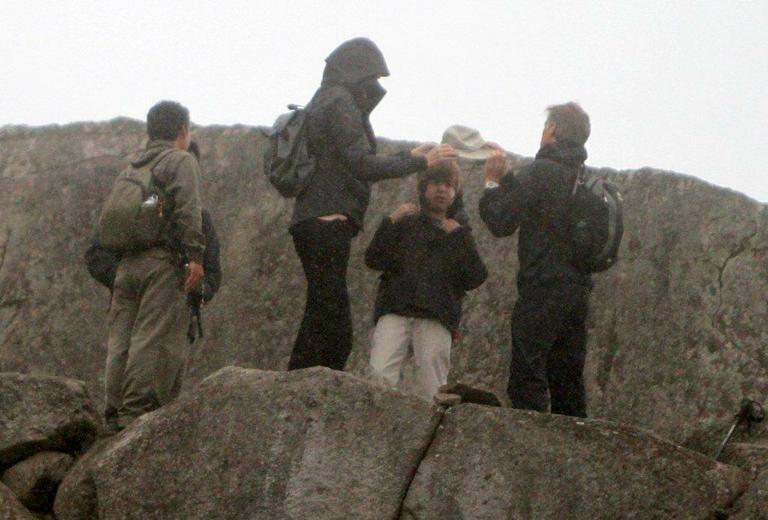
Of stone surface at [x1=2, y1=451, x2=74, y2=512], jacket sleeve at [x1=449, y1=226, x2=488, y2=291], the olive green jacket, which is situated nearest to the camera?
stone surface at [x1=2, y1=451, x2=74, y2=512]

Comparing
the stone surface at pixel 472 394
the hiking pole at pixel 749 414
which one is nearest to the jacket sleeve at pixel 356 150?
the stone surface at pixel 472 394

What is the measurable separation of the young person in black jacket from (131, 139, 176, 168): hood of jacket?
37.4 inches

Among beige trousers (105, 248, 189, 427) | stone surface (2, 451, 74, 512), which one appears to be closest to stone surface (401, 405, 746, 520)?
beige trousers (105, 248, 189, 427)

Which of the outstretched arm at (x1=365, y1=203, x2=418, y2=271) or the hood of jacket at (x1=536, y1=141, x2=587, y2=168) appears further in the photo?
the outstretched arm at (x1=365, y1=203, x2=418, y2=271)

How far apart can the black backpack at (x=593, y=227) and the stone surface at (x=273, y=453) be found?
3.45 feet

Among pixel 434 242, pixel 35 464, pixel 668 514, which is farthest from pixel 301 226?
pixel 668 514

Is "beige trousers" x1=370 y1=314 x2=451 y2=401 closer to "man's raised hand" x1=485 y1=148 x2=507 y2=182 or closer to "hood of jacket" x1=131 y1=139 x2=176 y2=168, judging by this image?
"man's raised hand" x1=485 y1=148 x2=507 y2=182

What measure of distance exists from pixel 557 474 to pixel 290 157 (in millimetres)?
1817

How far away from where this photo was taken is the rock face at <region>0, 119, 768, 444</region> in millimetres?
6922

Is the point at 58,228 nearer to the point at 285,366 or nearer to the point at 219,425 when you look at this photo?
the point at 285,366

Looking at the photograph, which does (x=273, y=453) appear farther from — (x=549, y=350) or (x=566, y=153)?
(x=566, y=153)

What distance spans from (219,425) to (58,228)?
2.81 m

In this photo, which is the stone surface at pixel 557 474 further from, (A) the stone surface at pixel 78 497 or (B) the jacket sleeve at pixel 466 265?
(A) the stone surface at pixel 78 497

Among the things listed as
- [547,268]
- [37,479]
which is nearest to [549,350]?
[547,268]
